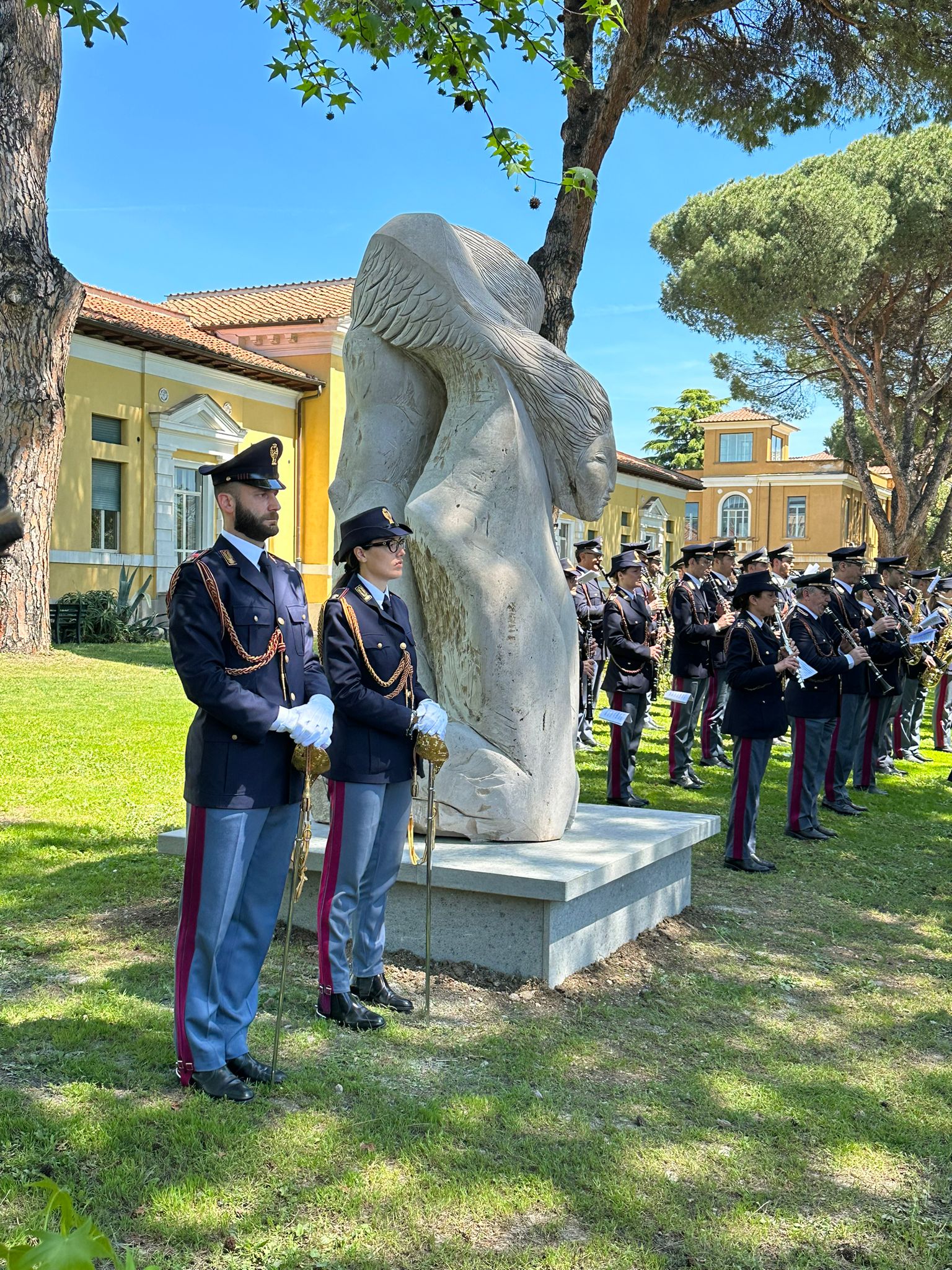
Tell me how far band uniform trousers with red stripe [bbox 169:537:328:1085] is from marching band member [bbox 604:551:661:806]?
5.38 m

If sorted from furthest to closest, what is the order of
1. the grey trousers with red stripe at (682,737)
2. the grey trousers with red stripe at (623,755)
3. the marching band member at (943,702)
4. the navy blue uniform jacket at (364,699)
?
1. the marching band member at (943,702)
2. the grey trousers with red stripe at (682,737)
3. the grey trousers with red stripe at (623,755)
4. the navy blue uniform jacket at (364,699)

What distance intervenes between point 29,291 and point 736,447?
158 feet

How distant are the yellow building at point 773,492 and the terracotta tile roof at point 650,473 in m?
10.7

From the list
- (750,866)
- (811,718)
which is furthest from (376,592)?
(811,718)

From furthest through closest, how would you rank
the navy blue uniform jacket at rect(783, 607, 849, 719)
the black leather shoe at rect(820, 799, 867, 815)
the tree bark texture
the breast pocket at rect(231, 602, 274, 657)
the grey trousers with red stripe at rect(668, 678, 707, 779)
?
the grey trousers with red stripe at rect(668, 678, 707, 779)
the tree bark texture
the black leather shoe at rect(820, 799, 867, 815)
the navy blue uniform jacket at rect(783, 607, 849, 719)
the breast pocket at rect(231, 602, 274, 657)

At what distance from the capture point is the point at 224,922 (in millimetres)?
3768

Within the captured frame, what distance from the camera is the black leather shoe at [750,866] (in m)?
7.64

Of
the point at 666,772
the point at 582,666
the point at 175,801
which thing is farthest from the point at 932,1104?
the point at 582,666

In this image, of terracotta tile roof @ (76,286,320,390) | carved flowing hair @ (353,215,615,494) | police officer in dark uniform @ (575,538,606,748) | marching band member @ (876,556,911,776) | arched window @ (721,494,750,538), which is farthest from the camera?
arched window @ (721,494,750,538)

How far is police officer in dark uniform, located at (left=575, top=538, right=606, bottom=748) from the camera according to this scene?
13.0 m

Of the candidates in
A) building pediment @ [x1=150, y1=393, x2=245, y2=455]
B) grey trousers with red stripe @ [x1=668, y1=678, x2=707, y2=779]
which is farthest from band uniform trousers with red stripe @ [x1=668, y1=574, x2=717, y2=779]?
building pediment @ [x1=150, y1=393, x2=245, y2=455]

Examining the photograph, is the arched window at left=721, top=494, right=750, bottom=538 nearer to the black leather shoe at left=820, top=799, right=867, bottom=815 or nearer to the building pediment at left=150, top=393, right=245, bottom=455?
the building pediment at left=150, top=393, right=245, bottom=455

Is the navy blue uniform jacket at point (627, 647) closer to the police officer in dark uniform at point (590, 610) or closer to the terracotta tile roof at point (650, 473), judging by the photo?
the police officer in dark uniform at point (590, 610)

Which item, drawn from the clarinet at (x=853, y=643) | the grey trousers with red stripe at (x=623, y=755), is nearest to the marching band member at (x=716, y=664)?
the clarinet at (x=853, y=643)
